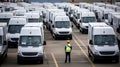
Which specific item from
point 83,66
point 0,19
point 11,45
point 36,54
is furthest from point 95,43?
point 0,19

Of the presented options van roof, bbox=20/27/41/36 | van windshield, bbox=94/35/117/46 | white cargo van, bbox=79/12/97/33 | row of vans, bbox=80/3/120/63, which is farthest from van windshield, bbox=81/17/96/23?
van roof, bbox=20/27/41/36

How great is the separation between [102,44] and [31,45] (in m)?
4.89

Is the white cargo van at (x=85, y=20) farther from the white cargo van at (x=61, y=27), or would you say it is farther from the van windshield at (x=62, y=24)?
the van windshield at (x=62, y=24)

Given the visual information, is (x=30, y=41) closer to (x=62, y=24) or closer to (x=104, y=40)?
(x=104, y=40)

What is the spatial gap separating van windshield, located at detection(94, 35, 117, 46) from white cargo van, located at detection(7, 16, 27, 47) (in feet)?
31.1

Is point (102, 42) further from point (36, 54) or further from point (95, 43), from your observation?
point (36, 54)

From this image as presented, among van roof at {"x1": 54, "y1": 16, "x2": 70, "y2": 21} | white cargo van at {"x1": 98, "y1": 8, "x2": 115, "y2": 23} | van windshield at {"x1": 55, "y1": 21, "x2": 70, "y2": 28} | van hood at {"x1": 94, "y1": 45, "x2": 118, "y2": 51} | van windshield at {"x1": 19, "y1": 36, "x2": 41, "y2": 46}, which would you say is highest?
van windshield at {"x1": 19, "y1": 36, "x2": 41, "y2": 46}

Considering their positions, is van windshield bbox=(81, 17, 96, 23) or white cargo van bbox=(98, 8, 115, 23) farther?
white cargo van bbox=(98, 8, 115, 23)

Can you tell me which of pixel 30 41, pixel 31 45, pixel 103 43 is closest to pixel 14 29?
pixel 30 41

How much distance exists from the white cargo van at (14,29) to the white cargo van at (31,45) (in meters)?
6.94

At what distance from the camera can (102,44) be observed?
30766mm

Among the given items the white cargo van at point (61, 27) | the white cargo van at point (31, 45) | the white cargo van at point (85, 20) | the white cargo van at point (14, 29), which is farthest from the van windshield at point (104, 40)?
the white cargo van at point (85, 20)

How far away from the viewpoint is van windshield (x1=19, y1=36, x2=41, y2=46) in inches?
1204

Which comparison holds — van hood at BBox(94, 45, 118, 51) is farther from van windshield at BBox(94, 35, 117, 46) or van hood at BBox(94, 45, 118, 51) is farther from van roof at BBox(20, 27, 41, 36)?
van roof at BBox(20, 27, 41, 36)
